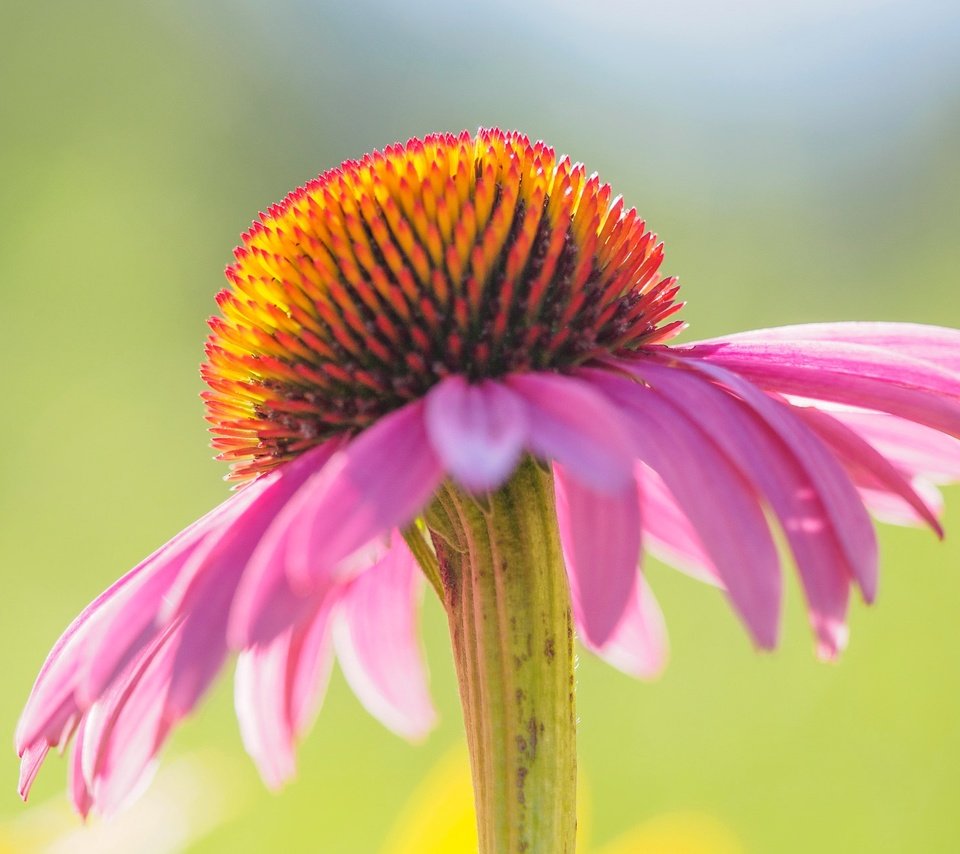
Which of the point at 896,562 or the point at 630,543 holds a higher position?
the point at 630,543

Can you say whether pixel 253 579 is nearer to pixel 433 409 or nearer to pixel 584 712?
pixel 433 409

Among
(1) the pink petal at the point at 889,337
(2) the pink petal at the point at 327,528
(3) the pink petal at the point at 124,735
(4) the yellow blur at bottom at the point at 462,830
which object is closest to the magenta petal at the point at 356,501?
(2) the pink petal at the point at 327,528

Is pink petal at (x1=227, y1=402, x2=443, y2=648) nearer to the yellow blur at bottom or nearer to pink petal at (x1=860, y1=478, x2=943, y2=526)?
pink petal at (x1=860, y1=478, x2=943, y2=526)

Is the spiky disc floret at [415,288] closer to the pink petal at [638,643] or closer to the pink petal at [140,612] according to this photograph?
the pink petal at [140,612]

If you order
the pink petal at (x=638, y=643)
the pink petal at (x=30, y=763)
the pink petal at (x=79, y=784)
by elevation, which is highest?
the pink petal at (x=30, y=763)

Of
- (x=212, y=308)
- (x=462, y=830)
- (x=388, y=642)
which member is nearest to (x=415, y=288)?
(x=388, y=642)

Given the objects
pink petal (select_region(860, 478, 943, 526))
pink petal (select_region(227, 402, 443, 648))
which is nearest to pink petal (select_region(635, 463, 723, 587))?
pink petal (select_region(860, 478, 943, 526))

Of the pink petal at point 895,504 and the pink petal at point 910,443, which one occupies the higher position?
the pink petal at point 910,443

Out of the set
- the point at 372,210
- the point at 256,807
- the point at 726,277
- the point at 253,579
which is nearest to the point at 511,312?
the point at 372,210
